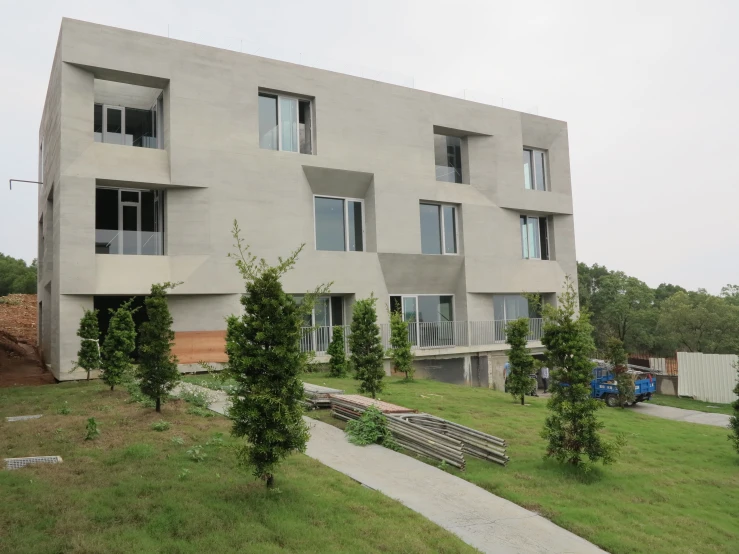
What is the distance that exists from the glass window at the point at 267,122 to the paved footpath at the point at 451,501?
14.5 m

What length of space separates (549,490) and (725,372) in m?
21.3

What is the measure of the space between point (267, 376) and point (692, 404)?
23990 millimetres

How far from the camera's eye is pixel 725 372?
25.4m

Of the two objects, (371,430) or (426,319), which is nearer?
(371,430)

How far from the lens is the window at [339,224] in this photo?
76.7 feet

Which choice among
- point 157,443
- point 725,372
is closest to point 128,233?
point 157,443

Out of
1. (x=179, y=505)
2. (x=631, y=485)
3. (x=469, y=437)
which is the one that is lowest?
(x=631, y=485)

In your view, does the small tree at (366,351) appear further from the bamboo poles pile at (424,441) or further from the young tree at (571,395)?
the young tree at (571,395)

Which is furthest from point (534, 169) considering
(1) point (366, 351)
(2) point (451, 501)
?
(2) point (451, 501)

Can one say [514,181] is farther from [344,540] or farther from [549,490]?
[344,540]

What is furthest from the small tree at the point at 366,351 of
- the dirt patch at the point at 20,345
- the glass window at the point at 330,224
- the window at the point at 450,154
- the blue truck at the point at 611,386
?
the window at the point at 450,154

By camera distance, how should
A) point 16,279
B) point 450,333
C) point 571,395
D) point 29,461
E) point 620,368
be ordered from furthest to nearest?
point 16,279, point 450,333, point 620,368, point 571,395, point 29,461

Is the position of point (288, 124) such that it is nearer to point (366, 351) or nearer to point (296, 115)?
point (296, 115)

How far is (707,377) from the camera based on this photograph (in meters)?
26.1
